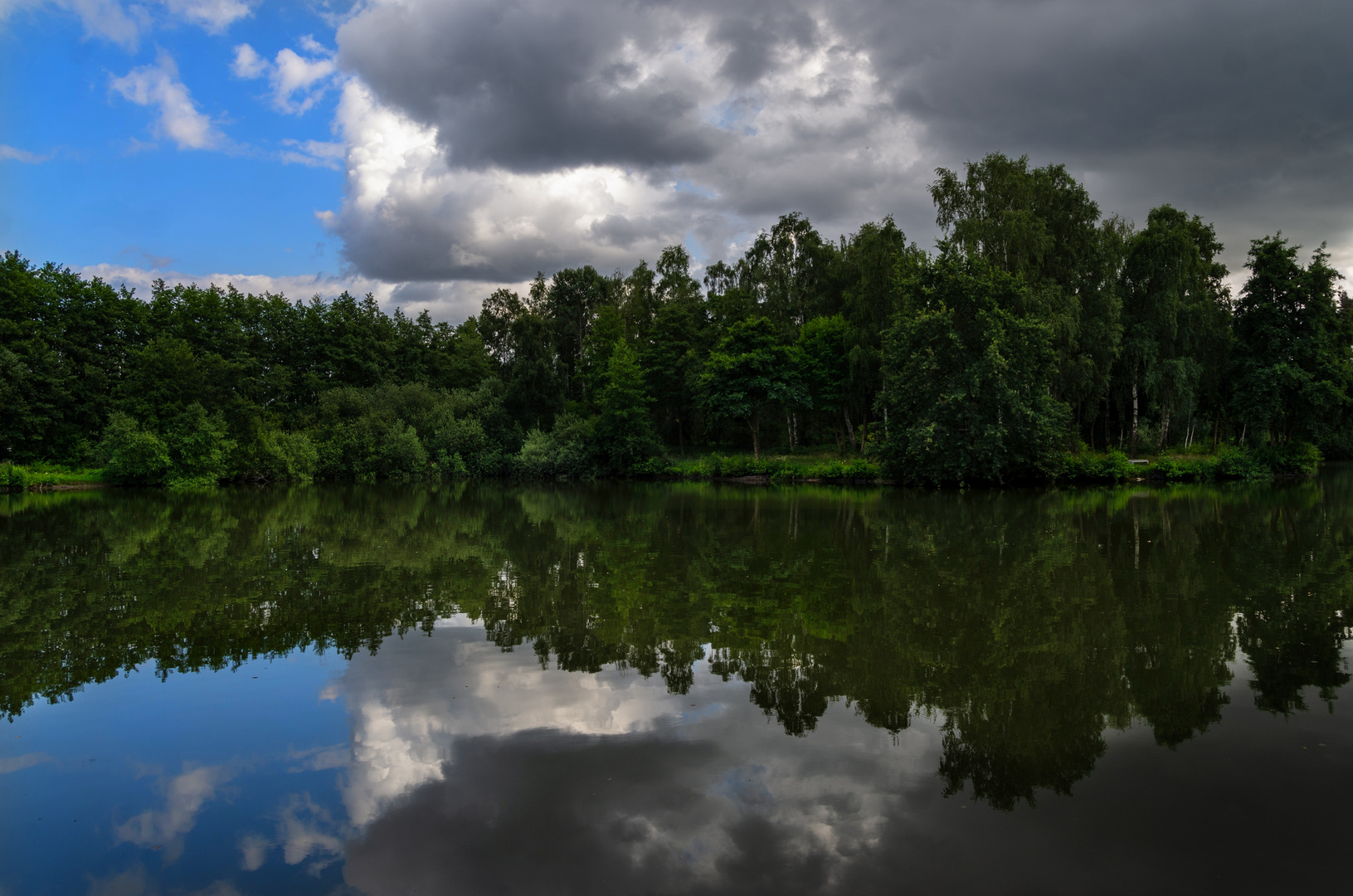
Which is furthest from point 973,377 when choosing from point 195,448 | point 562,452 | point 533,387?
point 195,448

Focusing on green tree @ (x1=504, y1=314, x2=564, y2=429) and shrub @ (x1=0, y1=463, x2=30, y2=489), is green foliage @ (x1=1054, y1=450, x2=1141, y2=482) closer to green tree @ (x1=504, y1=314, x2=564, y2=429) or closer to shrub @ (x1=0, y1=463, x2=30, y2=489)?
green tree @ (x1=504, y1=314, x2=564, y2=429)

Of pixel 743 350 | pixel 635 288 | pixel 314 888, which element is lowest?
pixel 314 888

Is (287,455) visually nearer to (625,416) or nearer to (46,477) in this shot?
(46,477)

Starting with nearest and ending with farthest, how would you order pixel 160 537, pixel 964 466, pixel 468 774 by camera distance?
pixel 468 774
pixel 160 537
pixel 964 466

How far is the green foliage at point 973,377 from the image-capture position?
28094 millimetres

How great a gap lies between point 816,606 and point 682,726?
3.87m

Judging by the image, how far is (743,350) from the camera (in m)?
40.8

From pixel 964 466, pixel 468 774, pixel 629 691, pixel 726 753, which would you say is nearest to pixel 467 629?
pixel 629 691

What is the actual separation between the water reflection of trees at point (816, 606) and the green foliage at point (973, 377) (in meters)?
9.83

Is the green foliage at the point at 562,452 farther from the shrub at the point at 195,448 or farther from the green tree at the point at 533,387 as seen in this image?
the shrub at the point at 195,448

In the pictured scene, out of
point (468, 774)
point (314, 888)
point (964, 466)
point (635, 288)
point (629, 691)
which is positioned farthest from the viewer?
point (635, 288)

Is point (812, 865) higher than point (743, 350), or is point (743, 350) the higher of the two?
point (743, 350)

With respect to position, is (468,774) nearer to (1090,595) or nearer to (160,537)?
(1090,595)

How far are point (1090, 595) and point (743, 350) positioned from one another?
32506 millimetres
